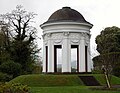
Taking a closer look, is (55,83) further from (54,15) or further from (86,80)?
(54,15)

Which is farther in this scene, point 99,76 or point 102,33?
point 102,33

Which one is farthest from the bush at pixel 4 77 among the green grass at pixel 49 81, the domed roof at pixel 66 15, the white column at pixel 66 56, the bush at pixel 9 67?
the domed roof at pixel 66 15

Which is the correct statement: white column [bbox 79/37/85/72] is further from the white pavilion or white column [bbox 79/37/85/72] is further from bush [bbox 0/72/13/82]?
bush [bbox 0/72/13/82]

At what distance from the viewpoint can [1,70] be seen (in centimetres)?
4459

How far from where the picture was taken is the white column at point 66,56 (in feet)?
145

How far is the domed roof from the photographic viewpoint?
44312 mm

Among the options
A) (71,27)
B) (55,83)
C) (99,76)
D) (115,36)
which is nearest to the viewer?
(55,83)

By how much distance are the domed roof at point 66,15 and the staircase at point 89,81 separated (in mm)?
9514

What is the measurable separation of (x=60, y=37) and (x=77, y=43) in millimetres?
2673

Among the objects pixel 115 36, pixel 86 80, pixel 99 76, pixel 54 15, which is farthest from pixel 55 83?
pixel 115 36

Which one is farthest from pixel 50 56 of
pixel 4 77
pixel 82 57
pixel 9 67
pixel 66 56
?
pixel 4 77

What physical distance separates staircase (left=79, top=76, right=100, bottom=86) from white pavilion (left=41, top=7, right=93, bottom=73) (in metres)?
5.77

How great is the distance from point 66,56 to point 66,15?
5.98 m

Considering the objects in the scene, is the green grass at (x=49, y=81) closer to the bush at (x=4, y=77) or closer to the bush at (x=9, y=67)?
the bush at (x=4, y=77)
